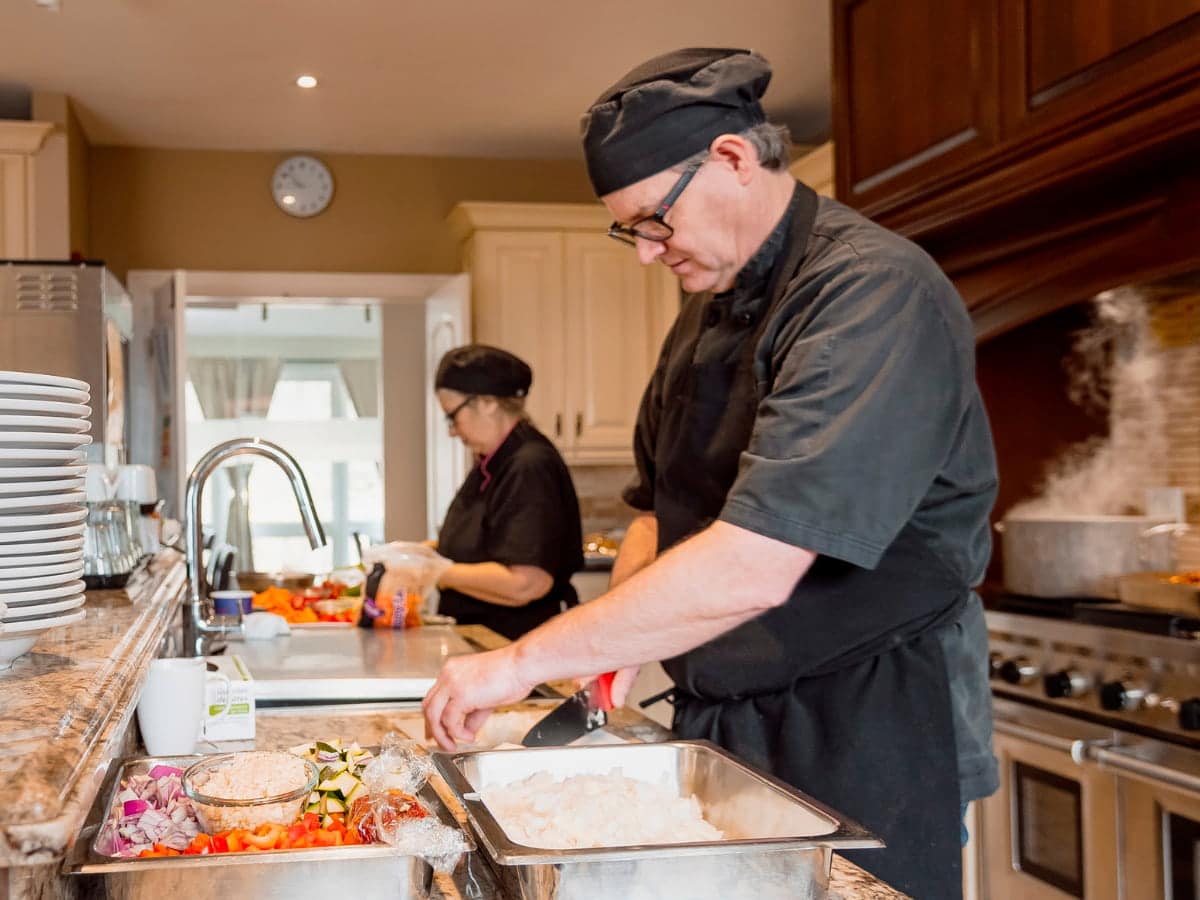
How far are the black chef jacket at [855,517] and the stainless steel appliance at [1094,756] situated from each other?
2.47ft

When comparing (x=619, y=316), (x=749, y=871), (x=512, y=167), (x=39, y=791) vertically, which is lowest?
(x=749, y=871)

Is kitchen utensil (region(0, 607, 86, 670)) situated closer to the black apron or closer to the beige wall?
the black apron

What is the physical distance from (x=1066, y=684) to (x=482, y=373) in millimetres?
1633

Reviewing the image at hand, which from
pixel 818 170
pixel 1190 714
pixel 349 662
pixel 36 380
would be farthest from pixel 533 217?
pixel 36 380

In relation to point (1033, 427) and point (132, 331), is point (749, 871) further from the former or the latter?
point (132, 331)

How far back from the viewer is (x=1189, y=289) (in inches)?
97.7

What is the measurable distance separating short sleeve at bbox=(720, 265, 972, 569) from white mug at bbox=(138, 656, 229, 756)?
675mm

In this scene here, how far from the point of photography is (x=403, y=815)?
0.97 m

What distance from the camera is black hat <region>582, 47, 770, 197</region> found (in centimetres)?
146

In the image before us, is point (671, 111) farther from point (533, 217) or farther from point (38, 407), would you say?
point (533, 217)

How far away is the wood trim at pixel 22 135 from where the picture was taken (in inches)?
183

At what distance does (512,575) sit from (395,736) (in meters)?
1.77

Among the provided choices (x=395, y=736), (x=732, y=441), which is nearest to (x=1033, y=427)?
(x=732, y=441)

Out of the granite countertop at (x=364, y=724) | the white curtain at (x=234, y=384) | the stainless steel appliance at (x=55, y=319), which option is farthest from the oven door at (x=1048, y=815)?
the white curtain at (x=234, y=384)
